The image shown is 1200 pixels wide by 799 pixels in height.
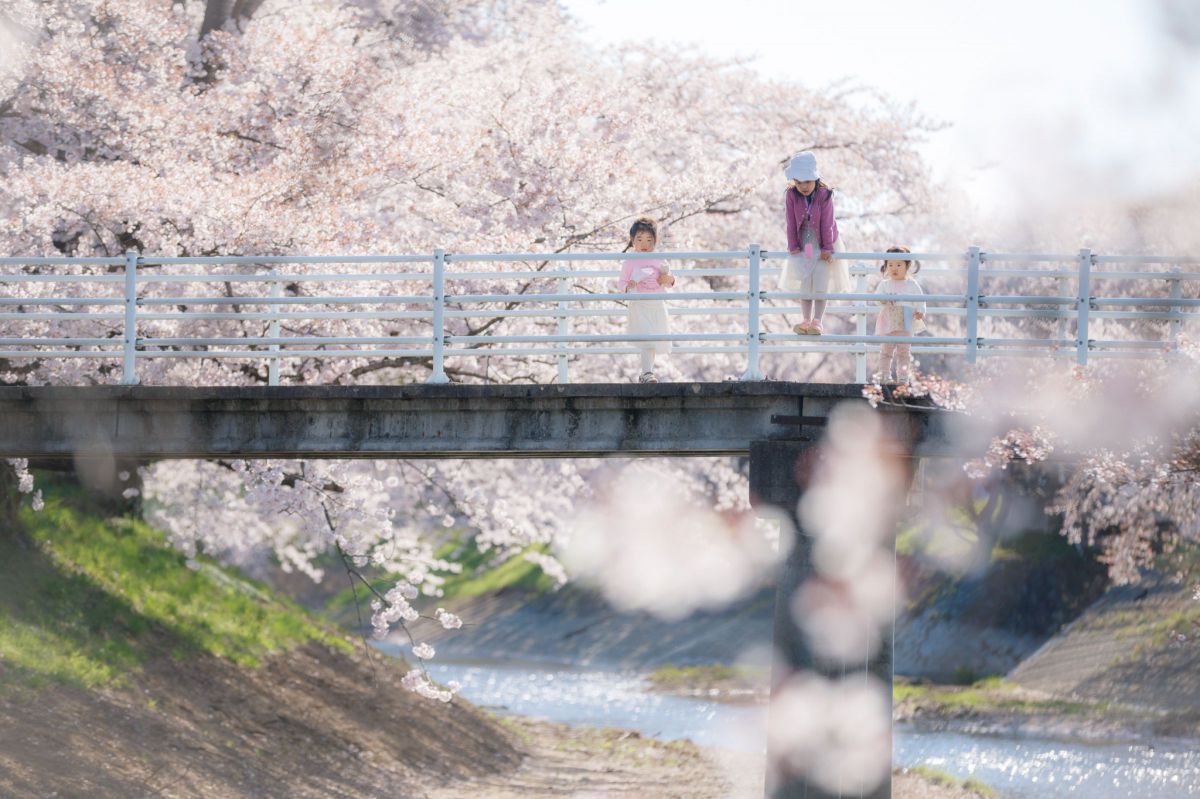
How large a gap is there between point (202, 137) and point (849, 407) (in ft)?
31.9

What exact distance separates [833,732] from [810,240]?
14.5 feet

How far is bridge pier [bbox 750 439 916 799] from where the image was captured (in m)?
13.7

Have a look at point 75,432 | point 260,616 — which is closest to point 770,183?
point 260,616

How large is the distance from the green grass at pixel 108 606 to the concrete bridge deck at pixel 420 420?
3.78 m

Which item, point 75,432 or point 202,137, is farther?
point 202,137

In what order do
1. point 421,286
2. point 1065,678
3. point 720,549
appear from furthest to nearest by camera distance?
point 720,549 < point 1065,678 < point 421,286

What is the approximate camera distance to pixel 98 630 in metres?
20.2

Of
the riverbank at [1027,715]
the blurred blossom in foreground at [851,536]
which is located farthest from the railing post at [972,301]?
the riverbank at [1027,715]

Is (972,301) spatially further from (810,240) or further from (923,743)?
(923,743)

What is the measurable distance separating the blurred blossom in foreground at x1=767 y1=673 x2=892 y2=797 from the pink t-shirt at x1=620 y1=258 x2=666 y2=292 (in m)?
3.95

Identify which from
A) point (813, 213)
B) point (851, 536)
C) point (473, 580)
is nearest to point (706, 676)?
point (473, 580)

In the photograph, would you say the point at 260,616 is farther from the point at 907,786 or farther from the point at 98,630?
the point at 907,786

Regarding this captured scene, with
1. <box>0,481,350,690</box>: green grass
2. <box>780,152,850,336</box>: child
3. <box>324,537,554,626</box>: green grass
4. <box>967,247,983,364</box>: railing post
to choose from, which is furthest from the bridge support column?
<box>324,537,554,626</box>: green grass

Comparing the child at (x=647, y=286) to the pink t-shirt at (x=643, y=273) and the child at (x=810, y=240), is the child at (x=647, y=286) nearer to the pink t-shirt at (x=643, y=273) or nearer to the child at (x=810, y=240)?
the pink t-shirt at (x=643, y=273)
